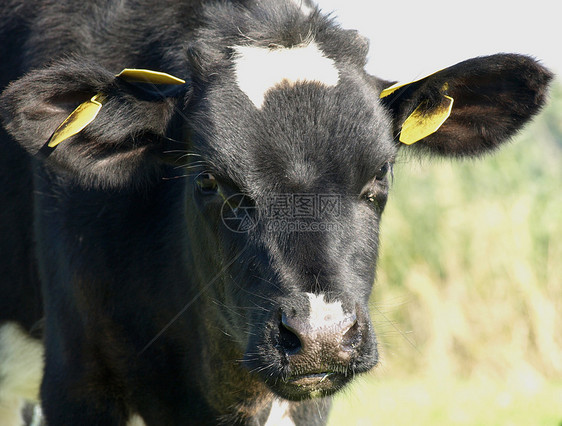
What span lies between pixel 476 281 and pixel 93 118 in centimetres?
945

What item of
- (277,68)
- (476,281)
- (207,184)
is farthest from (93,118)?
(476,281)

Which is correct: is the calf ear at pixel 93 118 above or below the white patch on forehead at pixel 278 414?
above

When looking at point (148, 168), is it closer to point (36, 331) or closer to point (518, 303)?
point (36, 331)

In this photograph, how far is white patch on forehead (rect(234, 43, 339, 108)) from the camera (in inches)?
174

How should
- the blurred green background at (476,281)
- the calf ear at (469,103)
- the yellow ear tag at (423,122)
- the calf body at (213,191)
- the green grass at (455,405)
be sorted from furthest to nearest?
1. the blurred green background at (476,281)
2. the green grass at (455,405)
3. the yellow ear tag at (423,122)
4. the calf ear at (469,103)
5. the calf body at (213,191)

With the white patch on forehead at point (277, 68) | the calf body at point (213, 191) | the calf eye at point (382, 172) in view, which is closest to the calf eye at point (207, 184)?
the calf body at point (213, 191)

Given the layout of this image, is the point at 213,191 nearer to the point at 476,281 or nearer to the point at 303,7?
the point at 303,7

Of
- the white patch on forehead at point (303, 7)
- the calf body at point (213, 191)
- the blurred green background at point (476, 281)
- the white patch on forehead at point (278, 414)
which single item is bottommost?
the blurred green background at point (476, 281)

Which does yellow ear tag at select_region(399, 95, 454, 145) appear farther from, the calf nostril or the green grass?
the green grass

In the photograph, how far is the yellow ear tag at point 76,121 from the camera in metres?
4.41

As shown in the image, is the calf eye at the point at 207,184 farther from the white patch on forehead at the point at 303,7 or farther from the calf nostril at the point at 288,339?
the white patch on forehead at the point at 303,7

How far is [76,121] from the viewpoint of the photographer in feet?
14.5

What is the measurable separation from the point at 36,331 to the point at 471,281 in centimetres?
831

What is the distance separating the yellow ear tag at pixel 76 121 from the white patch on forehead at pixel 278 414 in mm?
2089
